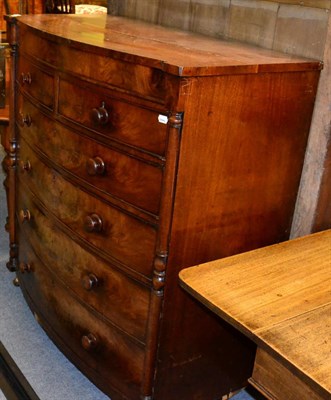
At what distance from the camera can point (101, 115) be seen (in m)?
1.54

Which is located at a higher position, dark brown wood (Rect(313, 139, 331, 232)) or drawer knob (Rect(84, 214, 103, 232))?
dark brown wood (Rect(313, 139, 331, 232))

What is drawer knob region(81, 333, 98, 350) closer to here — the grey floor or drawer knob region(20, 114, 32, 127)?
the grey floor

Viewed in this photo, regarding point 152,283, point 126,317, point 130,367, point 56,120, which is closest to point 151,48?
point 56,120

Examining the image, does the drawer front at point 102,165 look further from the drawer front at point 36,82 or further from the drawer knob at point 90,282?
the drawer knob at point 90,282

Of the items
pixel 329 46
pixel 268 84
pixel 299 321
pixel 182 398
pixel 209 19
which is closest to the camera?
pixel 299 321

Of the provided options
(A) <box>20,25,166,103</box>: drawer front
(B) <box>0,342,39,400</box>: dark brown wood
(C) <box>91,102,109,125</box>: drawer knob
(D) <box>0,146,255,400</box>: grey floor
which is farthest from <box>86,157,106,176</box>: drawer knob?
(D) <box>0,146,255,400</box>: grey floor

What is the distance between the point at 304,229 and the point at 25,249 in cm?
111

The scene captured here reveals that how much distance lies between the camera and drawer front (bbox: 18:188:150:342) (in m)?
1.61

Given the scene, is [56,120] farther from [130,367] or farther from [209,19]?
[130,367]

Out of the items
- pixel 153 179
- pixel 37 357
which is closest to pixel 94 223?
pixel 153 179

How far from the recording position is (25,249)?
7.49ft

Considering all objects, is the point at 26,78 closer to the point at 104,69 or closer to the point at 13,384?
the point at 104,69

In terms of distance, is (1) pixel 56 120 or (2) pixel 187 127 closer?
(2) pixel 187 127

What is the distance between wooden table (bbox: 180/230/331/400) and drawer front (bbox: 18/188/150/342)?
0.30 meters
